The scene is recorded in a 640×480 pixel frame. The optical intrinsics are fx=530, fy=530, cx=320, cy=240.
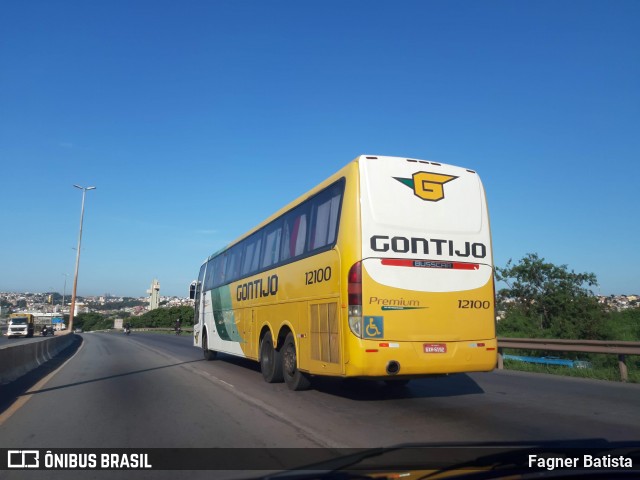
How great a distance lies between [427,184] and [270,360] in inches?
212

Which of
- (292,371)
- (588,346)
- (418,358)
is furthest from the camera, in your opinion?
(588,346)

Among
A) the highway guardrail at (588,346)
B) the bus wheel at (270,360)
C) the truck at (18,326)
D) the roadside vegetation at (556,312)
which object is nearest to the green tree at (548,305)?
the roadside vegetation at (556,312)

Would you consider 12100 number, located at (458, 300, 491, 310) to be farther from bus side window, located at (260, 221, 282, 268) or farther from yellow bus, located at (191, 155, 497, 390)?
bus side window, located at (260, 221, 282, 268)

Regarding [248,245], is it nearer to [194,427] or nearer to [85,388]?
[85,388]

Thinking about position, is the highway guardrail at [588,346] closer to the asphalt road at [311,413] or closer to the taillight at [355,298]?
the asphalt road at [311,413]

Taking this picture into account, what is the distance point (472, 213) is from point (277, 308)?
444cm

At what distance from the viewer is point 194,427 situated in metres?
7.15

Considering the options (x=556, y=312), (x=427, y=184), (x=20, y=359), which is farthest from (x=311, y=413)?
(x=556, y=312)

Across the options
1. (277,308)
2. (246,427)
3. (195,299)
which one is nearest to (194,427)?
(246,427)

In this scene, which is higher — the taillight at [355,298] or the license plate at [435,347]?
the taillight at [355,298]

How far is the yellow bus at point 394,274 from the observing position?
7691 millimetres

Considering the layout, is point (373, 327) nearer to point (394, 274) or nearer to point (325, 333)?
point (394, 274)

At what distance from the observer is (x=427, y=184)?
8469mm

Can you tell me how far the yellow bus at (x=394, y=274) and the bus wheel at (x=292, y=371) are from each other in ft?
0.75
